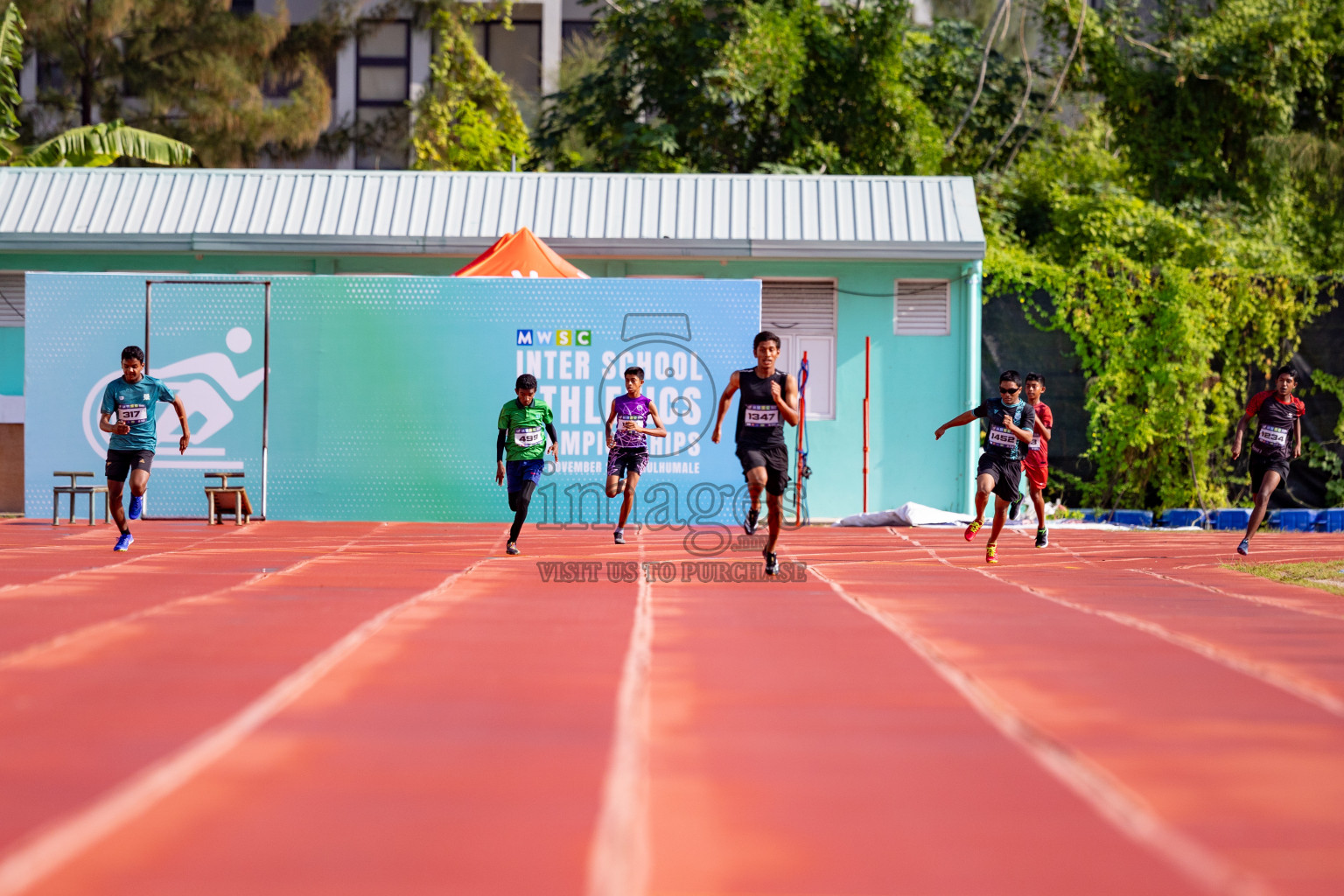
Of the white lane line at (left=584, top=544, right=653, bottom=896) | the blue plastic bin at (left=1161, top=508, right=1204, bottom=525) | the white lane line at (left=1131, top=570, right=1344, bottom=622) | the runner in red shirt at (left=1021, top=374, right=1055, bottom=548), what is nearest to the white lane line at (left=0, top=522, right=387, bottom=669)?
the white lane line at (left=584, top=544, right=653, bottom=896)

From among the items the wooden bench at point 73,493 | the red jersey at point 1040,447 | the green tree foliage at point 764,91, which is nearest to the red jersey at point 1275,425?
the red jersey at point 1040,447

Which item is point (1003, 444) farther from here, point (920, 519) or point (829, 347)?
point (829, 347)

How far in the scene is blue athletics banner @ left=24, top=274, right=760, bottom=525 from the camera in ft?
57.2

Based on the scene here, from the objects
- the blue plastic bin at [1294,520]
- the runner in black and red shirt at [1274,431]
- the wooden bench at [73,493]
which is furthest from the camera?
the blue plastic bin at [1294,520]

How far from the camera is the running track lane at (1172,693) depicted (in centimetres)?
445

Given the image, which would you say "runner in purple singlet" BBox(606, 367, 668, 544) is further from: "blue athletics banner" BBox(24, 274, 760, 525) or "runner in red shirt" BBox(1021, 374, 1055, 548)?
"runner in red shirt" BBox(1021, 374, 1055, 548)

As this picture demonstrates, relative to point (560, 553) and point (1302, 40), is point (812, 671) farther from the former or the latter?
point (1302, 40)

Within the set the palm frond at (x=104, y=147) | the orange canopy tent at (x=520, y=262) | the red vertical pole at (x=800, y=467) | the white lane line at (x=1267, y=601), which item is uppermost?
the palm frond at (x=104, y=147)

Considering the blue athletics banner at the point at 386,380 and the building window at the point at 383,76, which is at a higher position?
the building window at the point at 383,76

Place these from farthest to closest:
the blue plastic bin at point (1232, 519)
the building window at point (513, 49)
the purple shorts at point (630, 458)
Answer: the building window at point (513, 49), the blue plastic bin at point (1232, 519), the purple shorts at point (630, 458)

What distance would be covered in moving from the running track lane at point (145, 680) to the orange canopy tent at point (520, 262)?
7638 mm

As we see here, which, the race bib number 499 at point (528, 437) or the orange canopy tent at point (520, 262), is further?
the orange canopy tent at point (520, 262)

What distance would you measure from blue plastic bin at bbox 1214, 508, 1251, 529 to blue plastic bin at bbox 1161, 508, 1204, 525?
0.78ft

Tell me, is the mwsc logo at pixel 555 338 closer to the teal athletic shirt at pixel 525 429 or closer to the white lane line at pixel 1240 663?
the teal athletic shirt at pixel 525 429
